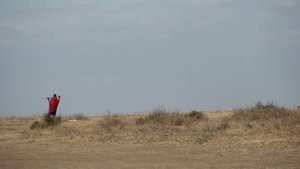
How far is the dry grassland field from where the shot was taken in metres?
17.8

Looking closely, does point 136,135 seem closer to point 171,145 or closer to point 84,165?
point 171,145

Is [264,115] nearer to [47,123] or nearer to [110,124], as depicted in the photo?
[110,124]

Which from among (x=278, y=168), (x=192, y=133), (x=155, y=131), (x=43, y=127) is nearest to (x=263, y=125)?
(x=192, y=133)

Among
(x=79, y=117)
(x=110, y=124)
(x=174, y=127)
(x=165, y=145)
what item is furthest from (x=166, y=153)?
(x=79, y=117)

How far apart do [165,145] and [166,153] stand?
241 centimetres

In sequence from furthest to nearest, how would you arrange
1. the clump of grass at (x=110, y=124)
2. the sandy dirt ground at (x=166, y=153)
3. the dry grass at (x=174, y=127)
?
1. the clump of grass at (x=110, y=124)
2. the dry grass at (x=174, y=127)
3. the sandy dirt ground at (x=166, y=153)

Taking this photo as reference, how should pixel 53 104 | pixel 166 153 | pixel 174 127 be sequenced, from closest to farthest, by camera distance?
pixel 166 153 < pixel 174 127 < pixel 53 104

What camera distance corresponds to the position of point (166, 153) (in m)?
20.4

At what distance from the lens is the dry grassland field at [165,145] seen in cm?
1783

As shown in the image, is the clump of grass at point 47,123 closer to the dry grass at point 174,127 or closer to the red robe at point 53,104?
the dry grass at point 174,127

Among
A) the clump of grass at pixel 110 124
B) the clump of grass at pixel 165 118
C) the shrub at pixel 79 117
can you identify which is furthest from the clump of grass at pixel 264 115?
the shrub at pixel 79 117

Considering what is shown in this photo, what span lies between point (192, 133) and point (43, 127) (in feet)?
42.2

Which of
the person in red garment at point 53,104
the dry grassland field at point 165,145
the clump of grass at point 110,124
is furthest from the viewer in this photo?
the person in red garment at point 53,104

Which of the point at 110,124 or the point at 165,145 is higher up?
the point at 110,124
